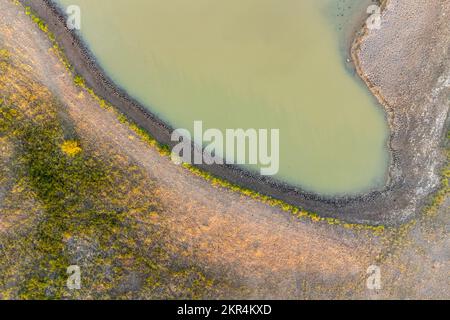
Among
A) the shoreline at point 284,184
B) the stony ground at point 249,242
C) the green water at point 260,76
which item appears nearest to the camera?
the stony ground at point 249,242

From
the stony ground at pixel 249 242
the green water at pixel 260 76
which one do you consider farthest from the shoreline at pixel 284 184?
the stony ground at pixel 249 242

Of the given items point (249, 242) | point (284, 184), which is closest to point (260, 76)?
point (284, 184)

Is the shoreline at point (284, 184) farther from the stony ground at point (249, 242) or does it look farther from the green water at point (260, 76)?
the stony ground at point (249, 242)

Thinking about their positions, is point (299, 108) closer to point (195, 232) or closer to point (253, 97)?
point (253, 97)

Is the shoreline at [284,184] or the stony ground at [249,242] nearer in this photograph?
the stony ground at [249,242]

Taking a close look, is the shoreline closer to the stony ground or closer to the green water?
the green water
